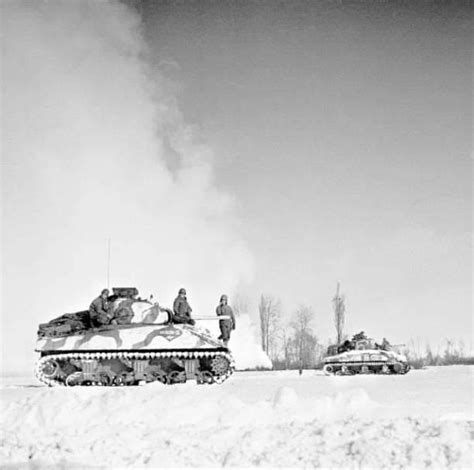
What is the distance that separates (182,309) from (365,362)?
391 inches

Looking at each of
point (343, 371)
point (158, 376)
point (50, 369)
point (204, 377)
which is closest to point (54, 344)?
point (50, 369)

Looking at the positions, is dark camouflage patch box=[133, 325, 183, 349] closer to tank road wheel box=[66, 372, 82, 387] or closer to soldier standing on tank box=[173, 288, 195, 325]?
soldier standing on tank box=[173, 288, 195, 325]

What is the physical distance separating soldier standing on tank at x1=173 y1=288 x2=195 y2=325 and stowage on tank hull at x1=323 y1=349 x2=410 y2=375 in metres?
8.65

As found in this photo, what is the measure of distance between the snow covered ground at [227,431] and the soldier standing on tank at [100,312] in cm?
754

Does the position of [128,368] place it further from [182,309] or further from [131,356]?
[182,309]

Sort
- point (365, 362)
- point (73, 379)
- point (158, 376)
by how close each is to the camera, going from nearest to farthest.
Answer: point (73, 379) → point (158, 376) → point (365, 362)

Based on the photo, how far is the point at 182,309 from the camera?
18.8 metres

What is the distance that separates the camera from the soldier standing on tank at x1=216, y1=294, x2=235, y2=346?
61.0 feet

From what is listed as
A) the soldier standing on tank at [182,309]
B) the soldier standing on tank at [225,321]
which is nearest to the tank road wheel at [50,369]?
the soldier standing on tank at [182,309]

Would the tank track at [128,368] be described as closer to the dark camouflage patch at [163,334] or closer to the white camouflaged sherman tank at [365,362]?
the dark camouflage patch at [163,334]

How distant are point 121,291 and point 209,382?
3.75 meters

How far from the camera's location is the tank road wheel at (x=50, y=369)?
706 inches

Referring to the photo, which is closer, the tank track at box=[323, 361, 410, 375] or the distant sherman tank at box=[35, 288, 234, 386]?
the distant sherman tank at box=[35, 288, 234, 386]

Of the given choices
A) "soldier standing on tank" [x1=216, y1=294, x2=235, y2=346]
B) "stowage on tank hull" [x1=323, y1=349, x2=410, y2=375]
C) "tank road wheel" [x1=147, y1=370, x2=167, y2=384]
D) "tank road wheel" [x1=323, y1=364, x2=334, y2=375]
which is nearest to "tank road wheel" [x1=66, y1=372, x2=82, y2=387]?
"tank road wheel" [x1=147, y1=370, x2=167, y2=384]
